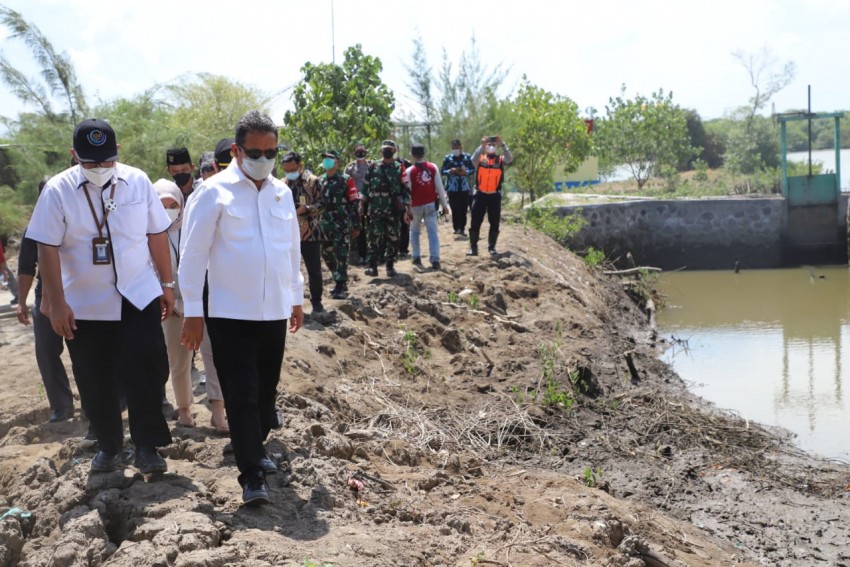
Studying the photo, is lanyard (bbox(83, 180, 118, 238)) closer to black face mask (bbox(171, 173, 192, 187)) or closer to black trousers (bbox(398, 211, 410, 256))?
black face mask (bbox(171, 173, 192, 187))

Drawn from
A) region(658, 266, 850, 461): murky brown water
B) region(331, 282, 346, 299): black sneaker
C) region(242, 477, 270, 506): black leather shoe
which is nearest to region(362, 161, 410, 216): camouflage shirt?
region(331, 282, 346, 299): black sneaker

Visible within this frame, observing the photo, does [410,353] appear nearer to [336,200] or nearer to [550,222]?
[336,200]

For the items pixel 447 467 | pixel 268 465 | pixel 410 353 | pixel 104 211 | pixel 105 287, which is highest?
pixel 104 211

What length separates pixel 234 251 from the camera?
4.70 m

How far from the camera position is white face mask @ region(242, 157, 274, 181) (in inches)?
186

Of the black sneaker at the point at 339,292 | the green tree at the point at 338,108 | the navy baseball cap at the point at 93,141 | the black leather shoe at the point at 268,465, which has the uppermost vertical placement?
the green tree at the point at 338,108

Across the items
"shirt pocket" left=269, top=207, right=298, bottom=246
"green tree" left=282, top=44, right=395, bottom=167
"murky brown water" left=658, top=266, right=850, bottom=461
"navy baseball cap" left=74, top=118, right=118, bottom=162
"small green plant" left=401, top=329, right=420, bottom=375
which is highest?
"green tree" left=282, top=44, right=395, bottom=167

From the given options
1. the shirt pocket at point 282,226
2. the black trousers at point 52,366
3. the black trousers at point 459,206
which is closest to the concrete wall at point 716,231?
the black trousers at point 459,206

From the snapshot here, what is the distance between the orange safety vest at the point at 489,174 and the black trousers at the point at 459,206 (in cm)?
140

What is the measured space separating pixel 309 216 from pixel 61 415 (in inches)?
148

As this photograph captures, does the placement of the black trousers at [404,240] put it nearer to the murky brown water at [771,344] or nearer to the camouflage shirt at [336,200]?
the murky brown water at [771,344]

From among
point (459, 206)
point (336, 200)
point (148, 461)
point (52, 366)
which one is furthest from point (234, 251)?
point (459, 206)

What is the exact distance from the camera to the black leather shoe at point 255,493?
15.1ft

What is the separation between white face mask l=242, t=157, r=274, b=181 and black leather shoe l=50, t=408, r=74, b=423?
109 inches
